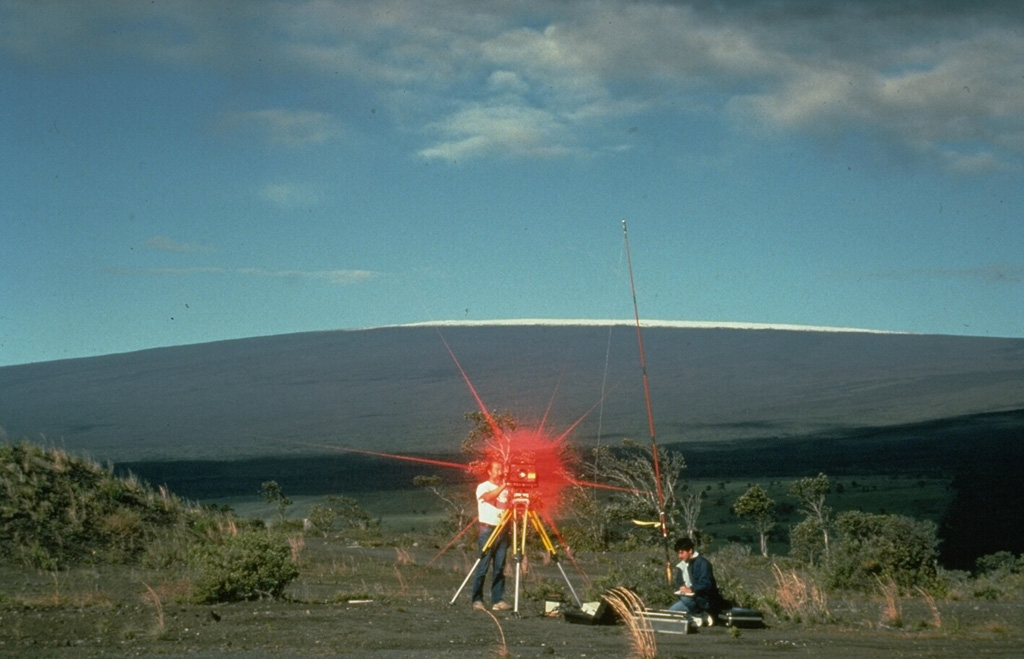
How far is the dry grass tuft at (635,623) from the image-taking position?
30.7ft

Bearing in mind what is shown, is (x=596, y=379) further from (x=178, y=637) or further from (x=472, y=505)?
(x=178, y=637)

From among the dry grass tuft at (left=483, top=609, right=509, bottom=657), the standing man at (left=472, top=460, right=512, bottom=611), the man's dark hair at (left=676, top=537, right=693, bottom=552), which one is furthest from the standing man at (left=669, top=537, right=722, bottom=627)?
the standing man at (left=472, top=460, right=512, bottom=611)

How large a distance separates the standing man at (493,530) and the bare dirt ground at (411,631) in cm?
34

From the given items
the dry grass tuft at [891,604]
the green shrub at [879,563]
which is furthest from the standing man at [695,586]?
the green shrub at [879,563]

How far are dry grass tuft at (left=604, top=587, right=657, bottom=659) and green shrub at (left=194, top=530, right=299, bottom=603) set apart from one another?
3792 millimetres

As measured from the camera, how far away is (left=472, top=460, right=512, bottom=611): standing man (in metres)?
12.9

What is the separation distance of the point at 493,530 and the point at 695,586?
251 cm

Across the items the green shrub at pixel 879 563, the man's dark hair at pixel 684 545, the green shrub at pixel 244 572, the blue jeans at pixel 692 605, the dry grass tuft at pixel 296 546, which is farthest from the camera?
the dry grass tuft at pixel 296 546

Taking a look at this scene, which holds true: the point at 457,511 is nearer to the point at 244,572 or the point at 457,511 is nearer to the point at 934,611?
the point at 244,572

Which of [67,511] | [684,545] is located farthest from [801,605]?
[67,511]

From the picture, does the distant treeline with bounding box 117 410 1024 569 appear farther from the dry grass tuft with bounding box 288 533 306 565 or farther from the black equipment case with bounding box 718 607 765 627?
the black equipment case with bounding box 718 607 765 627

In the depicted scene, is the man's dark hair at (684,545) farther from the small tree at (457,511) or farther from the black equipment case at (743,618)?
the small tree at (457,511)

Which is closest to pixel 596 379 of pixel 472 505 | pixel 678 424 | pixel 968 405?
pixel 678 424

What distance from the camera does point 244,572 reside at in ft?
43.6
